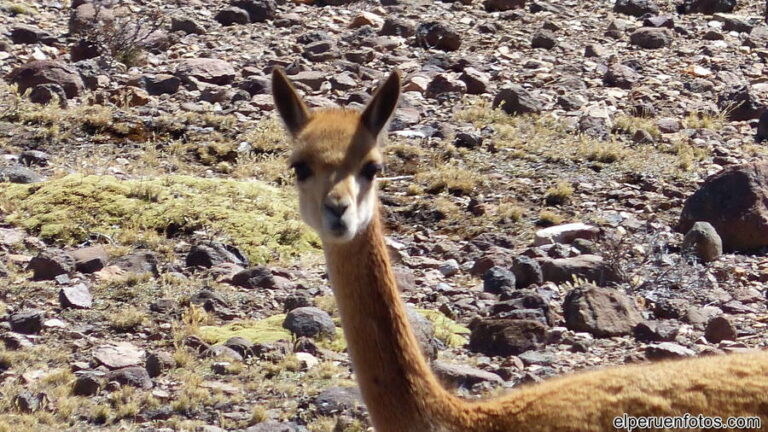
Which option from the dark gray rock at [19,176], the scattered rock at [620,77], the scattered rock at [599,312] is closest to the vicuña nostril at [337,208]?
the scattered rock at [599,312]

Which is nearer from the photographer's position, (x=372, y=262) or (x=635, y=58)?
(x=372, y=262)

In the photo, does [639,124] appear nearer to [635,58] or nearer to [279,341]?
[635,58]

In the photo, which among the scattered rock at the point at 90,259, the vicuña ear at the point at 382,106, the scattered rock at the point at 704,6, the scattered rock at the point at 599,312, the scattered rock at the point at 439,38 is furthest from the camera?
the scattered rock at the point at 704,6

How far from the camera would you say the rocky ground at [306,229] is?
771 cm

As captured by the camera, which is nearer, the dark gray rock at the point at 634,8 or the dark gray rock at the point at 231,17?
the dark gray rock at the point at 231,17

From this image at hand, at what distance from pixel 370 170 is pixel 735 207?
564 cm

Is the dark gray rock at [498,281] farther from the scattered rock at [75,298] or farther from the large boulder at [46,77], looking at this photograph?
the large boulder at [46,77]

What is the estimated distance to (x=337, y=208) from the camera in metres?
5.17

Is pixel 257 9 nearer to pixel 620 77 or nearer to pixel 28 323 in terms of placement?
pixel 620 77

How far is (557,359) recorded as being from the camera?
790 centimetres

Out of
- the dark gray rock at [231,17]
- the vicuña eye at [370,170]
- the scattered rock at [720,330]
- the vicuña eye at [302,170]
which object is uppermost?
the vicuña eye at [370,170]

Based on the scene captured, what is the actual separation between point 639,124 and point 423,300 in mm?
5039

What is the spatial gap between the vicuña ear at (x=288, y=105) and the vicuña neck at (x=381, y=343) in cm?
93

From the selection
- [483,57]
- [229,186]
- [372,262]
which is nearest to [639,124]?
[483,57]
